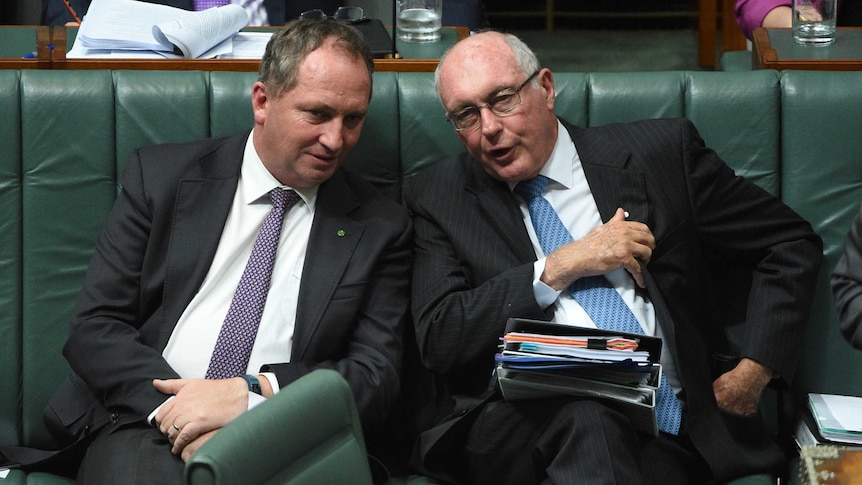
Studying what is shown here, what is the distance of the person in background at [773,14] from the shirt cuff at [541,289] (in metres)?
1.50

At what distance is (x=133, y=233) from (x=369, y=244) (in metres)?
0.48

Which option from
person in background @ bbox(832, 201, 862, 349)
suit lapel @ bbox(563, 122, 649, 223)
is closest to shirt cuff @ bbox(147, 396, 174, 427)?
suit lapel @ bbox(563, 122, 649, 223)

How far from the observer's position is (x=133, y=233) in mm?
2527

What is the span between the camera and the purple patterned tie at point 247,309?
2453 millimetres

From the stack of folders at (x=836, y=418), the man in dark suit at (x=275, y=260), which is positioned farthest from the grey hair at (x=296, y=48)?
the stack of folders at (x=836, y=418)

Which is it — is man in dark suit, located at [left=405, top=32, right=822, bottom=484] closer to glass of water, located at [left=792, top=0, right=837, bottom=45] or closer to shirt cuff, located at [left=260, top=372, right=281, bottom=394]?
shirt cuff, located at [left=260, top=372, right=281, bottom=394]

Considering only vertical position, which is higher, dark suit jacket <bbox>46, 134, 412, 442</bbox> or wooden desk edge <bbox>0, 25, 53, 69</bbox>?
wooden desk edge <bbox>0, 25, 53, 69</bbox>

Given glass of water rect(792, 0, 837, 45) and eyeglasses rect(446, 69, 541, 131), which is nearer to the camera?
eyeglasses rect(446, 69, 541, 131)

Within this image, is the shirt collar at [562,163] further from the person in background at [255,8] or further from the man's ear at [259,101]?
the person in background at [255,8]

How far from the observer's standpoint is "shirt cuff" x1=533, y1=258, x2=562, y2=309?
2.43 meters

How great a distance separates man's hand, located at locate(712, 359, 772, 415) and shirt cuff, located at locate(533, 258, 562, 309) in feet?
Answer: 1.34

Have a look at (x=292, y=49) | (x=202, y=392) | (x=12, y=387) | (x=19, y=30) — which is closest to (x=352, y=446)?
(x=202, y=392)

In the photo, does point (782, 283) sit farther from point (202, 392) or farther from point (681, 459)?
point (202, 392)

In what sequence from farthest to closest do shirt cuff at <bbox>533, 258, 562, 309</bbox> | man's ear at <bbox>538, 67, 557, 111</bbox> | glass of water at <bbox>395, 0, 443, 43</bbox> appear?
glass of water at <bbox>395, 0, 443, 43</bbox> < man's ear at <bbox>538, 67, 557, 111</bbox> < shirt cuff at <bbox>533, 258, 562, 309</bbox>
